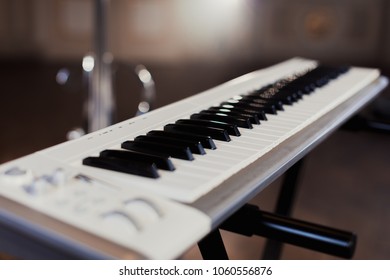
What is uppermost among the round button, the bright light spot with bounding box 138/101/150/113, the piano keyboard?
the round button

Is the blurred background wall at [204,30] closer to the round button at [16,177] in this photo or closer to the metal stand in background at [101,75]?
the metal stand in background at [101,75]

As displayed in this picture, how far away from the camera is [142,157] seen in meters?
0.71

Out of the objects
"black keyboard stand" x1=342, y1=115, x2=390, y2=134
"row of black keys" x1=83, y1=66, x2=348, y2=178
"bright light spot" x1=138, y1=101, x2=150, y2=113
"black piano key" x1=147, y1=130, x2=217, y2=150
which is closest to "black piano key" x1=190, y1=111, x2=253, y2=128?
"row of black keys" x1=83, y1=66, x2=348, y2=178

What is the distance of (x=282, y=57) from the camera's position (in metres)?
6.10

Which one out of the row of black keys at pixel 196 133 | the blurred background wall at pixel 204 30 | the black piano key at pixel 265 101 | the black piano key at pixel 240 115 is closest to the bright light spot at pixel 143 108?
the row of black keys at pixel 196 133

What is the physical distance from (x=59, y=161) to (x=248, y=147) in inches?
10.6

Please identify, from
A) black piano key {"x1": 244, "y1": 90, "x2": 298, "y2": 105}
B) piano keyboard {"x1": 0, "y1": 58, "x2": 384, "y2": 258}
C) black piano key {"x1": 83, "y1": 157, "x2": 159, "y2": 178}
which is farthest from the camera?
black piano key {"x1": 244, "y1": 90, "x2": 298, "y2": 105}

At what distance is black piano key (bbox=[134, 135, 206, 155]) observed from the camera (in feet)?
2.54

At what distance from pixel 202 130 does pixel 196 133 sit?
1 cm

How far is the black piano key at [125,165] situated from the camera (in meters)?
0.67

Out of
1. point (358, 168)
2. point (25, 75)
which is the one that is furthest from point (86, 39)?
point (358, 168)

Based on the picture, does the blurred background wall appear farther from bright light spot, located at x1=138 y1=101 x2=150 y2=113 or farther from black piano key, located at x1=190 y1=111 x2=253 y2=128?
black piano key, located at x1=190 y1=111 x2=253 y2=128

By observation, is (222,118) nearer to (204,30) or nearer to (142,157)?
(142,157)

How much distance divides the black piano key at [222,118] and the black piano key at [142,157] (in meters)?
0.24
